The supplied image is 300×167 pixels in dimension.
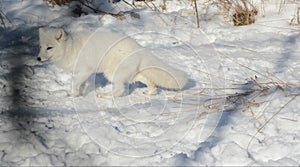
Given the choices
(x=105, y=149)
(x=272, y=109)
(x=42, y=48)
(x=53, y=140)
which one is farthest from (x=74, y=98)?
(x=272, y=109)

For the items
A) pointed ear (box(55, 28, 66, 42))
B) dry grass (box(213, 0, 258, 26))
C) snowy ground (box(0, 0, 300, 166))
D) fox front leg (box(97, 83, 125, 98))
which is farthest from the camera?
dry grass (box(213, 0, 258, 26))

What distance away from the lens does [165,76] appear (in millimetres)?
3309

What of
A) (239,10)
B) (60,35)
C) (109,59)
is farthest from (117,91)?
(239,10)

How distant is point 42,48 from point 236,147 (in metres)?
1.72

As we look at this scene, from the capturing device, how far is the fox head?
10.7 ft

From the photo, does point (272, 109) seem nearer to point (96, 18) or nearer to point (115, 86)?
point (115, 86)

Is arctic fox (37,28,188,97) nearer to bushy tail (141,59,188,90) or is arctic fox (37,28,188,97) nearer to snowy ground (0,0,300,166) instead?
bushy tail (141,59,188,90)

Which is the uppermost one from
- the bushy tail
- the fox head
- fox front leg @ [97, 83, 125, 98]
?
the fox head

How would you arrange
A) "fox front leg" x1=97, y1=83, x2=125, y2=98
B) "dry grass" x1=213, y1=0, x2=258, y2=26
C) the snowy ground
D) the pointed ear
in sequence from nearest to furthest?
the snowy ground
the pointed ear
"fox front leg" x1=97, y1=83, x2=125, y2=98
"dry grass" x1=213, y1=0, x2=258, y2=26

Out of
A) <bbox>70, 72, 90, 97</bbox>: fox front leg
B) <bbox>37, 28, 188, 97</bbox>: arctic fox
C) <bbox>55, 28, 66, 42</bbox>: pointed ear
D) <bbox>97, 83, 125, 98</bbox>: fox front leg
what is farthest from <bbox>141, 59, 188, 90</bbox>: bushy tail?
<bbox>55, 28, 66, 42</bbox>: pointed ear

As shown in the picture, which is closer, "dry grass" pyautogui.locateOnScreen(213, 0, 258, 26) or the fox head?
the fox head

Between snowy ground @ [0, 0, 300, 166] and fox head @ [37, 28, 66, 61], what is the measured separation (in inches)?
14.8

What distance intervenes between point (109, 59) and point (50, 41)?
49 centimetres

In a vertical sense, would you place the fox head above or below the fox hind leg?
above
